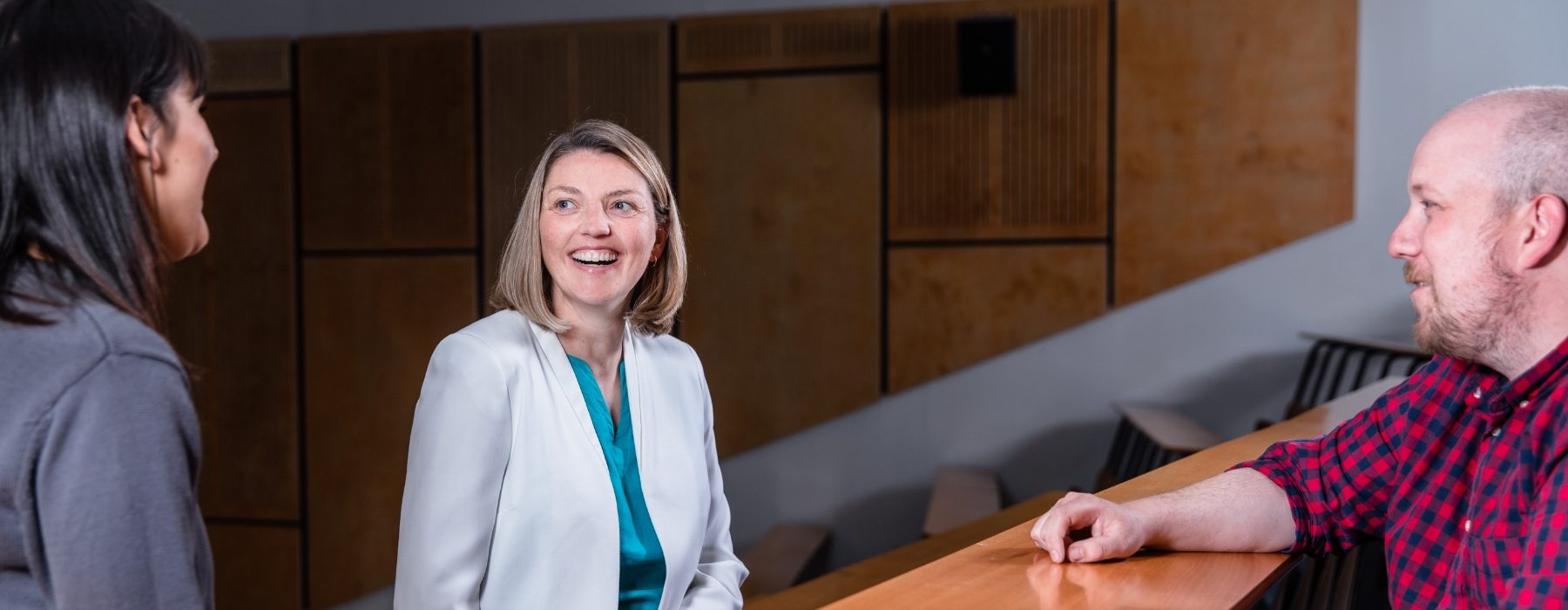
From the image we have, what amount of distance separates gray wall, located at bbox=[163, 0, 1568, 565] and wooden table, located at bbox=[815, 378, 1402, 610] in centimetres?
243

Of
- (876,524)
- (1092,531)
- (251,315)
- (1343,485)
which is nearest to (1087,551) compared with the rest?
(1092,531)

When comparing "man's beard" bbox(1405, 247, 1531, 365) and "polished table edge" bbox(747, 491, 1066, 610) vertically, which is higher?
"man's beard" bbox(1405, 247, 1531, 365)

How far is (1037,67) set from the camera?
3.57m

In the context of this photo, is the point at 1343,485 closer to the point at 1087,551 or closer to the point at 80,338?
the point at 1087,551

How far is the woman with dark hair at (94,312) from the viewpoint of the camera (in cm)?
62

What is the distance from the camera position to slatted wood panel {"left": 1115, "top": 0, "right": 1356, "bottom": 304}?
11.1 ft

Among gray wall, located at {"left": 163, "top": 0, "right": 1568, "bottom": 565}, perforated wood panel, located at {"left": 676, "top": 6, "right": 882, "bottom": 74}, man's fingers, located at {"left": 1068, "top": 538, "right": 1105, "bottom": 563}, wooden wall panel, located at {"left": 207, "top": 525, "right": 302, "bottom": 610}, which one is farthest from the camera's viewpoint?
wooden wall panel, located at {"left": 207, "top": 525, "right": 302, "bottom": 610}

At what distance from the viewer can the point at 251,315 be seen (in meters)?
4.15

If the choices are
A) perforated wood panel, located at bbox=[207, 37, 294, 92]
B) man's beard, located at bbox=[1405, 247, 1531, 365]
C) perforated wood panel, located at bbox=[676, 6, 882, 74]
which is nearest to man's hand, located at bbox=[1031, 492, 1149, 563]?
man's beard, located at bbox=[1405, 247, 1531, 365]

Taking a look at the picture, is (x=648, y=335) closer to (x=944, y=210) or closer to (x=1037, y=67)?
(x=944, y=210)

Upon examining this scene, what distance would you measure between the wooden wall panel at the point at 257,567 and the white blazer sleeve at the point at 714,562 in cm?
332

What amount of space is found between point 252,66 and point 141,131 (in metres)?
3.99

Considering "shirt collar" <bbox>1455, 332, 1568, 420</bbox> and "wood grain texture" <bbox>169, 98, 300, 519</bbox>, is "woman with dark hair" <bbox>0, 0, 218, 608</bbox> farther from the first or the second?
"wood grain texture" <bbox>169, 98, 300, 519</bbox>

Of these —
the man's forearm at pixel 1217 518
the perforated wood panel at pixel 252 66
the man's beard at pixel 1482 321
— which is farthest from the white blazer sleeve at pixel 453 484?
the perforated wood panel at pixel 252 66
